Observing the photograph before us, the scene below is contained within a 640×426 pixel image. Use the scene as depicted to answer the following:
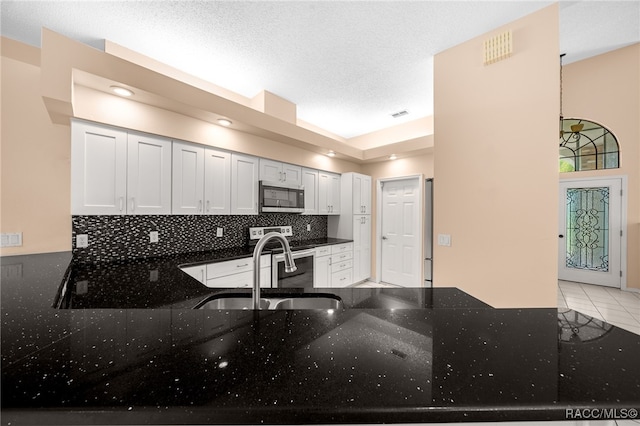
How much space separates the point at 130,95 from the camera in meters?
2.27

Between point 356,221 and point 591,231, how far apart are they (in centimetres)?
430

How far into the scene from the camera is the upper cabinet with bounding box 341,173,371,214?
14.9ft

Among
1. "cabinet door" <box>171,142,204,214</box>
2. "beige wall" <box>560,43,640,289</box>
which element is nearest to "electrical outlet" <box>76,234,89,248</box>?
"cabinet door" <box>171,142,204,214</box>

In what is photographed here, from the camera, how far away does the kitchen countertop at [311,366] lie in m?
0.43

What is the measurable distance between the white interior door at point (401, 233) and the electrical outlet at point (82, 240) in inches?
167

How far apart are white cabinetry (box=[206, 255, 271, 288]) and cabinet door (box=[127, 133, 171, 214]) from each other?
0.79 metres

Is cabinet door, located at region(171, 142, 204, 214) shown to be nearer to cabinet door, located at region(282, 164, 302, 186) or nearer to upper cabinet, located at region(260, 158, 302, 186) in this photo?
upper cabinet, located at region(260, 158, 302, 186)

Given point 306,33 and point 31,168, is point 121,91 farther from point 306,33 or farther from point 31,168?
point 306,33

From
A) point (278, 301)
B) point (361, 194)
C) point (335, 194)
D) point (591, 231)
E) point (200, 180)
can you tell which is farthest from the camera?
point (361, 194)

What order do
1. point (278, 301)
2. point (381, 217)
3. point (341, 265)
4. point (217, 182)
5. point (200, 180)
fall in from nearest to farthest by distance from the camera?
point (278, 301), point (200, 180), point (217, 182), point (341, 265), point (381, 217)

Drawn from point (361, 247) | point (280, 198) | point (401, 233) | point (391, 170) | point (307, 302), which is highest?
point (391, 170)

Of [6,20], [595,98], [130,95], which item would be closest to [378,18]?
[130,95]

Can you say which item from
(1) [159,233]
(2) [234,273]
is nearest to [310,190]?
(2) [234,273]

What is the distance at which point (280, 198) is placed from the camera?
357cm
